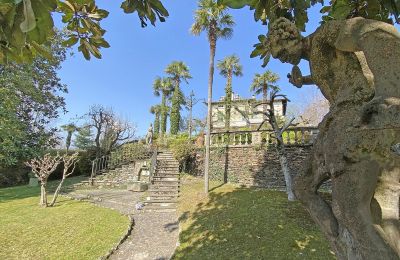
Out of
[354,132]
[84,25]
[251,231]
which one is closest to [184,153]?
[251,231]

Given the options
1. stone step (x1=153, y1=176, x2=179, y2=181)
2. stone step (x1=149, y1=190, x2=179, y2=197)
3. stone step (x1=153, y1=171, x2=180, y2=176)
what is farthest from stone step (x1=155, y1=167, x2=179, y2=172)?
stone step (x1=149, y1=190, x2=179, y2=197)

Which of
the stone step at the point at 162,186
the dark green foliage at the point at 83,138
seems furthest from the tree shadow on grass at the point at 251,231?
the dark green foliage at the point at 83,138

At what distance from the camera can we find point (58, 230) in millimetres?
9234

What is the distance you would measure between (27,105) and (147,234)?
54.0ft

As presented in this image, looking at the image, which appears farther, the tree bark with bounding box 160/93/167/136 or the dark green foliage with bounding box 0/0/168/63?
the tree bark with bounding box 160/93/167/136

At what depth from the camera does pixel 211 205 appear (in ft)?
38.2

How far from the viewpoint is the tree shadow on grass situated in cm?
719

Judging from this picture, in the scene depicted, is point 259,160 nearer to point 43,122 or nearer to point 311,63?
point 311,63

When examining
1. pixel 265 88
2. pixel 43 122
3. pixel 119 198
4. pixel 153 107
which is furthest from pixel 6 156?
pixel 153 107

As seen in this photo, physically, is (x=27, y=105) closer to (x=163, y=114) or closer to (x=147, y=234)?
Answer: (x=147, y=234)

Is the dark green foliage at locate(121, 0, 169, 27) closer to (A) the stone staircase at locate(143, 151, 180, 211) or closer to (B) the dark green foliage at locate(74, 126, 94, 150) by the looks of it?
(A) the stone staircase at locate(143, 151, 180, 211)

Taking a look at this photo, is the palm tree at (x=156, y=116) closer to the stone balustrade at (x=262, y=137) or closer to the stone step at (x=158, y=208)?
the stone balustrade at (x=262, y=137)

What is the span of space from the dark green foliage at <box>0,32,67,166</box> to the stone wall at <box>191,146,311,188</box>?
11280 millimetres

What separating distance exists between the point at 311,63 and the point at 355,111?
61cm
